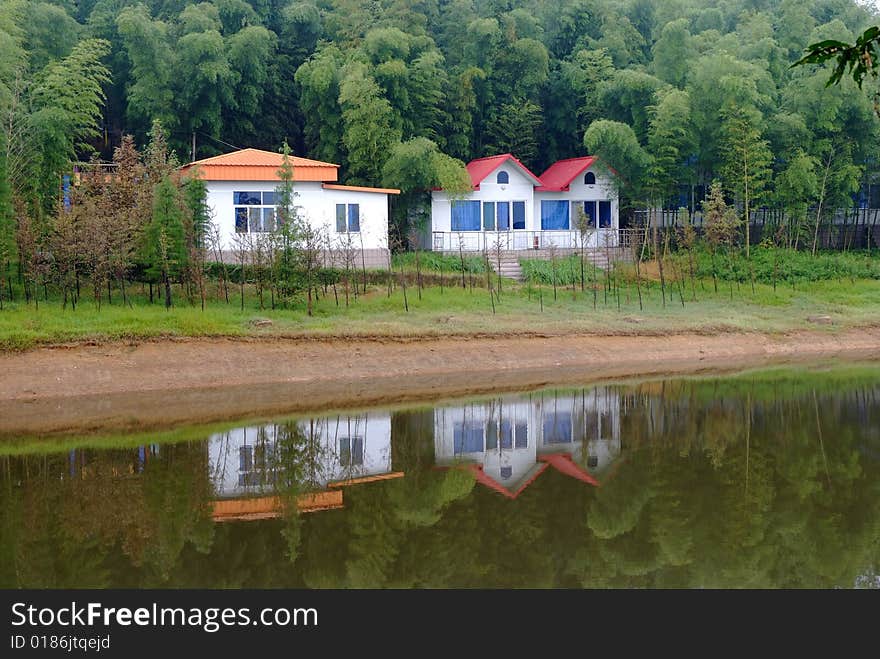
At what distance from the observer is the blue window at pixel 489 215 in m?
36.5

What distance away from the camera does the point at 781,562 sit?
34.8 ft

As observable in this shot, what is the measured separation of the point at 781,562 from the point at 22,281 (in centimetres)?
2068

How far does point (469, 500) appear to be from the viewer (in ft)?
44.8

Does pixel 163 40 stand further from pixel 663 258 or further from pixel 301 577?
pixel 301 577

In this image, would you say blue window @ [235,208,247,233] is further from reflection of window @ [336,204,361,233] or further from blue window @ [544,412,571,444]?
blue window @ [544,412,571,444]

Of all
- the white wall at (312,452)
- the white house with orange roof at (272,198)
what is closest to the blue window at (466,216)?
the white house with orange roof at (272,198)

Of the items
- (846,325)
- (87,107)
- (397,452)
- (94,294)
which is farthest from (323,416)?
(846,325)

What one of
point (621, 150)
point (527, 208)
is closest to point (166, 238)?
point (527, 208)

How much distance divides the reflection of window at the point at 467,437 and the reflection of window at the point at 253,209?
1360 cm

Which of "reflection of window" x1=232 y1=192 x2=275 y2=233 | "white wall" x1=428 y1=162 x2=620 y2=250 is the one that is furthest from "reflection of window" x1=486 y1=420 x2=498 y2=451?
"white wall" x1=428 y1=162 x2=620 y2=250

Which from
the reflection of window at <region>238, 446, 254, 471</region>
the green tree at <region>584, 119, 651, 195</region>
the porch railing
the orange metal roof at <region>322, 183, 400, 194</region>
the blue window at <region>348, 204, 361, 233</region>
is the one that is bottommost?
the reflection of window at <region>238, 446, 254, 471</region>

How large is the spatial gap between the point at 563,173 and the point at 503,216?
333 cm

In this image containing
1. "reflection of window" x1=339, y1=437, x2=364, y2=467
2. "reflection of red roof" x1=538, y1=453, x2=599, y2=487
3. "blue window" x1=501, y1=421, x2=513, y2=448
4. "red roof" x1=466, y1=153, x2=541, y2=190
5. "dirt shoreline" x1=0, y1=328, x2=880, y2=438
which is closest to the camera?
"reflection of red roof" x1=538, y1=453, x2=599, y2=487

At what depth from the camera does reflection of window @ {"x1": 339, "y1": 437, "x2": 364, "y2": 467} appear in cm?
1598
